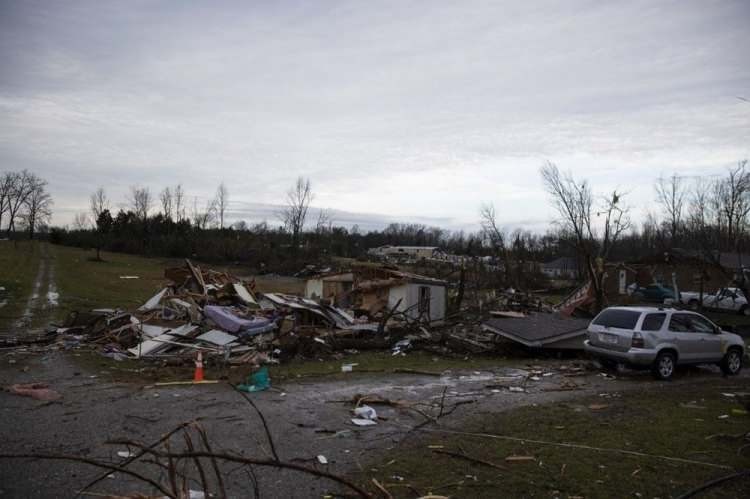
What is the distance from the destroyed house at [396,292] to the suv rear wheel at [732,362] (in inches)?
463

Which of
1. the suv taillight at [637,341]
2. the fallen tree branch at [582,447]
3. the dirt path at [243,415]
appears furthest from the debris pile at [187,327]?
the suv taillight at [637,341]

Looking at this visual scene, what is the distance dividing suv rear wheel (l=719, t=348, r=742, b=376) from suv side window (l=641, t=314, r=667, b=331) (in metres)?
2.44

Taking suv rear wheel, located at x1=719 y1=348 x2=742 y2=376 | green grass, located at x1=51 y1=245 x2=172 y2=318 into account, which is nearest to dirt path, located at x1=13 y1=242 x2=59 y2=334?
green grass, located at x1=51 y1=245 x2=172 y2=318

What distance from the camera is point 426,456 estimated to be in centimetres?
670

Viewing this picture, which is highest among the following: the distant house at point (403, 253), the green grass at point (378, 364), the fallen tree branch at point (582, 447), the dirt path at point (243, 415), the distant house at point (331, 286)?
the distant house at point (403, 253)

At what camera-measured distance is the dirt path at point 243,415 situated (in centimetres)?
582

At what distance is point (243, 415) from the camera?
859 centimetres

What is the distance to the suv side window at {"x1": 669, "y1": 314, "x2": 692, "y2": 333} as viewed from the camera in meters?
12.9

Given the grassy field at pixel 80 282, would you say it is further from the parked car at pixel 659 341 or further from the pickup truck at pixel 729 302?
the pickup truck at pixel 729 302

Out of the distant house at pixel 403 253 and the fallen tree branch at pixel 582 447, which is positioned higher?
the distant house at pixel 403 253

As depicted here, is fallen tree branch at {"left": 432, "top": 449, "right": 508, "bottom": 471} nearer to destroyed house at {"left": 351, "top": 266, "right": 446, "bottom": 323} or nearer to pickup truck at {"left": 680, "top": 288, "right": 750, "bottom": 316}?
destroyed house at {"left": 351, "top": 266, "right": 446, "bottom": 323}

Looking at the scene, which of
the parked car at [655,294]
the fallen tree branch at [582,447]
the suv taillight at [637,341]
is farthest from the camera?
the parked car at [655,294]

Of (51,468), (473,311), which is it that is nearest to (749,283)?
(473,311)

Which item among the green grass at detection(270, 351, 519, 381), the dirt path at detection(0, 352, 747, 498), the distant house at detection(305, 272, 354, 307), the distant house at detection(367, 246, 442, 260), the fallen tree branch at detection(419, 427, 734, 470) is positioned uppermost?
the distant house at detection(367, 246, 442, 260)
